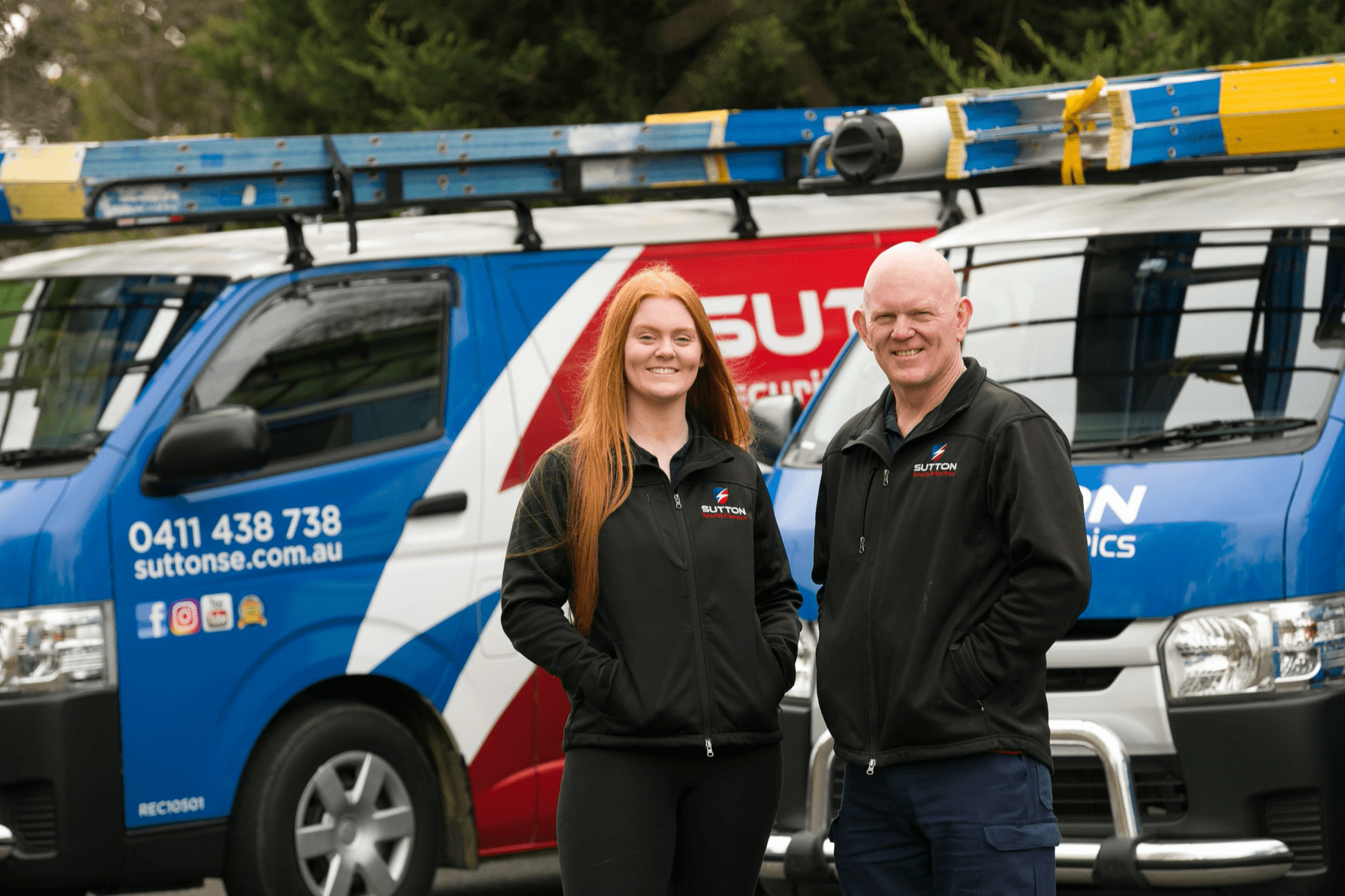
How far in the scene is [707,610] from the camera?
10.8ft

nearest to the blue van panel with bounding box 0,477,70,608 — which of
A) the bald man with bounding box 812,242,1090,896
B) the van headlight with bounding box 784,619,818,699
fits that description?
the van headlight with bounding box 784,619,818,699

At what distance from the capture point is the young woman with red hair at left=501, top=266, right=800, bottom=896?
3.23 m

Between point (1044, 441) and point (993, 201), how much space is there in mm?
3899

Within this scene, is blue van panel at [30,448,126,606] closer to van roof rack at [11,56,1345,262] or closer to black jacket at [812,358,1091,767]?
van roof rack at [11,56,1345,262]

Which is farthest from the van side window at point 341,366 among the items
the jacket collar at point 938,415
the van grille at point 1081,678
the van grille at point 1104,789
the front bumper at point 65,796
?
the jacket collar at point 938,415

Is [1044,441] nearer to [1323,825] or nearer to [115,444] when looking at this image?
[1323,825]

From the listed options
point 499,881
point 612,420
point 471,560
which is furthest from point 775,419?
point 499,881

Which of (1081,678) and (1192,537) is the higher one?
(1192,537)

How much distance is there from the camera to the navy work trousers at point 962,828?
3.07 metres

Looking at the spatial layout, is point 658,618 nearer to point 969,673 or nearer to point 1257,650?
point 969,673

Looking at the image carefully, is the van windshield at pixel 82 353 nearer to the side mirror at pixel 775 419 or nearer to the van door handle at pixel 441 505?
the van door handle at pixel 441 505

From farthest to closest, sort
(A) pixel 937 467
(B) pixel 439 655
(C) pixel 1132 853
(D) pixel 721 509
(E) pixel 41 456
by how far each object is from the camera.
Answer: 1. (B) pixel 439 655
2. (E) pixel 41 456
3. (C) pixel 1132 853
4. (D) pixel 721 509
5. (A) pixel 937 467

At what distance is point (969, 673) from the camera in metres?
3.06

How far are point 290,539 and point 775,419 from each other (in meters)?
1.51
